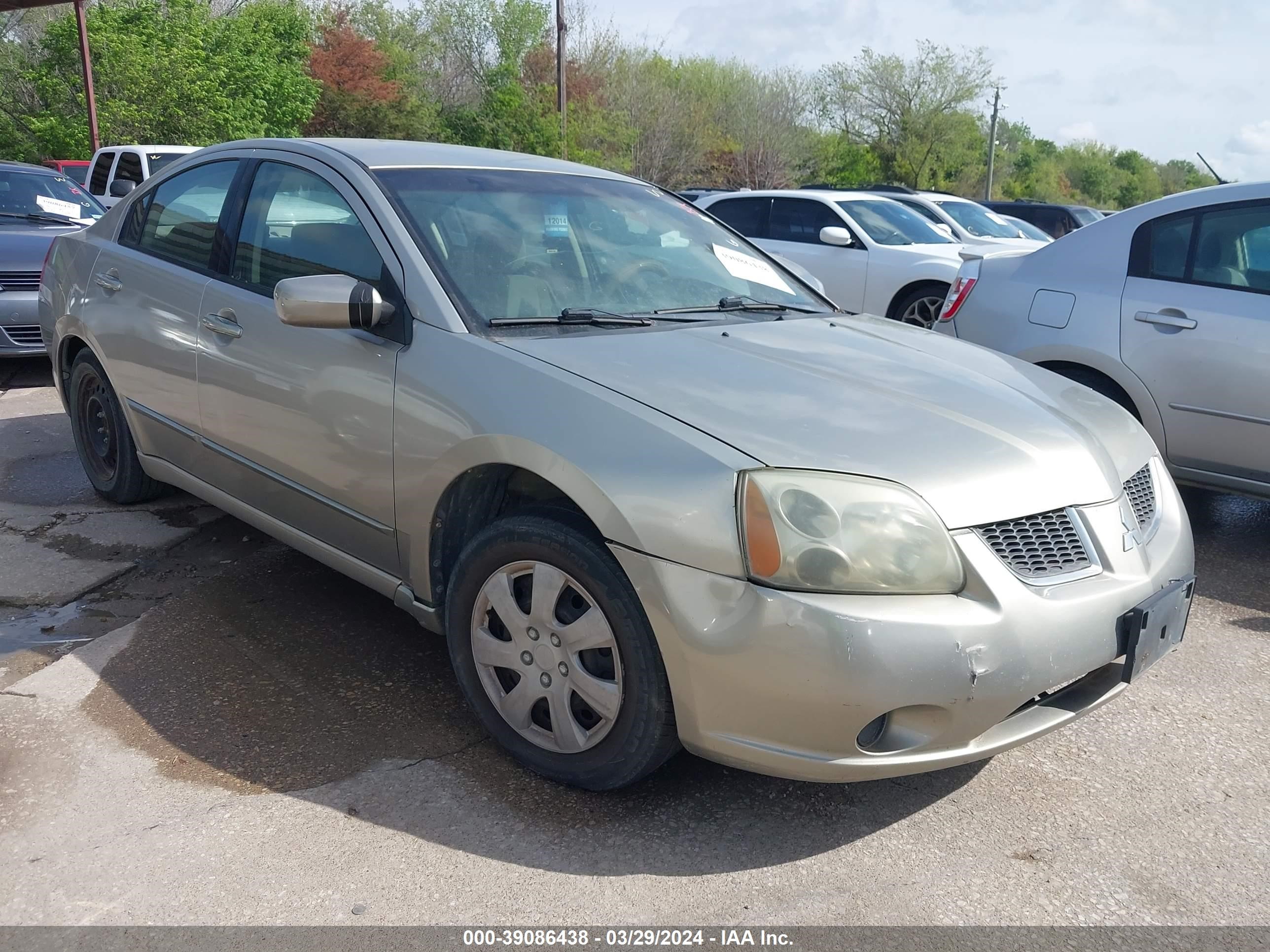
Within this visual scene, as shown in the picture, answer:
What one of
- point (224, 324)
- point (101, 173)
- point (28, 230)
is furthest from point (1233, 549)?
point (101, 173)

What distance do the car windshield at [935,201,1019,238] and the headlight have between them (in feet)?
34.7

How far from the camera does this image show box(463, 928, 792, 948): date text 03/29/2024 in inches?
89.5

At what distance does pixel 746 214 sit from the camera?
11008 mm

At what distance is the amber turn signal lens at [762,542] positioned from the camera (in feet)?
7.73

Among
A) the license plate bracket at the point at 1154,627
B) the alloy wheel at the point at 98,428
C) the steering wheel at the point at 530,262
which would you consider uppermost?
the steering wheel at the point at 530,262

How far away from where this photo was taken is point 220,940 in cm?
225

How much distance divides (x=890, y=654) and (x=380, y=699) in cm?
165

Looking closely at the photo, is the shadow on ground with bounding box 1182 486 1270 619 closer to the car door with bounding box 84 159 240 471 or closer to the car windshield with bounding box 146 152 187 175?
the car door with bounding box 84 159 240 471

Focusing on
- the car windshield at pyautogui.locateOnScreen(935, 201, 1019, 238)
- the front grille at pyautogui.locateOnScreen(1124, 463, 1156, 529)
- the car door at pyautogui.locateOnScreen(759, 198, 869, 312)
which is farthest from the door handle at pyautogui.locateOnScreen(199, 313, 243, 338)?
the car windshield at pyautogui.locateOnScreen(935, 201, 1019, 238)

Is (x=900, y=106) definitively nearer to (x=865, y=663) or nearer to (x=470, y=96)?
(x=470, y=96)

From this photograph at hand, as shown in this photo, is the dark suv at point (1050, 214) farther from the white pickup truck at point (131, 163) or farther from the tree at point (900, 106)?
the tree at point (900, 106)

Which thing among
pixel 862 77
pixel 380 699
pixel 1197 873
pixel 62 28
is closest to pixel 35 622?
pixel 380 699

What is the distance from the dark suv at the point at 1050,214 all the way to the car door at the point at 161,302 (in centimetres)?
1581

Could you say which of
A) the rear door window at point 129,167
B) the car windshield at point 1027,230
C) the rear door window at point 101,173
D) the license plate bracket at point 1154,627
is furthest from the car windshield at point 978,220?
the rear door window at point 101,173
